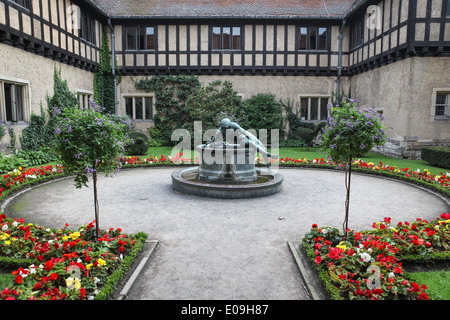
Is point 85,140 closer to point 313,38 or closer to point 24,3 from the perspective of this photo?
point 24,3

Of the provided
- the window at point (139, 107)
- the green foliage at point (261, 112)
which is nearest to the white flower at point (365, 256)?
the green foliage at point (261, 112)

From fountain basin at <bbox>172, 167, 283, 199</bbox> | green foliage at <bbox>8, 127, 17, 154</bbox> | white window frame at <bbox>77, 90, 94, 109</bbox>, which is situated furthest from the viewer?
white window frame at <bbox>77, 90, 94, 109</bbox>

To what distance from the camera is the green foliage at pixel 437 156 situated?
1270cm

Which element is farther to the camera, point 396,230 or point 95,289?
point 396,230

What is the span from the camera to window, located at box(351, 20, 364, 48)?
62.6ft

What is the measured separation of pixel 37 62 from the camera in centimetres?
1448

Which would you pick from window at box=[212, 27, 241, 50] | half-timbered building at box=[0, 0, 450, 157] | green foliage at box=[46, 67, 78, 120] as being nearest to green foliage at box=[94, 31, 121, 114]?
half-timbered building at box=[0, 0, 450, 157]

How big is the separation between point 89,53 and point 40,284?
17.9 m

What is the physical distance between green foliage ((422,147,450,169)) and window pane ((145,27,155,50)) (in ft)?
52.4

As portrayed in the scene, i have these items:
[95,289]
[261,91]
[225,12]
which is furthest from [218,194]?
[225,12]

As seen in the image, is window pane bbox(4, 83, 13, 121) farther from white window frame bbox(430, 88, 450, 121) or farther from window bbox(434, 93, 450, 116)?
window bbox(434, 93, 450, 116)

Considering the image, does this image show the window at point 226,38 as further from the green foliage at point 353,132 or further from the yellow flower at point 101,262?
the yellow flower at point 101,262

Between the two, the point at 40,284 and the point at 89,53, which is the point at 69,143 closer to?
the point at 40,284

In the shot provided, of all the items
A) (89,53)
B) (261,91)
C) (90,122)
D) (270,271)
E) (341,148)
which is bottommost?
(270,271)
